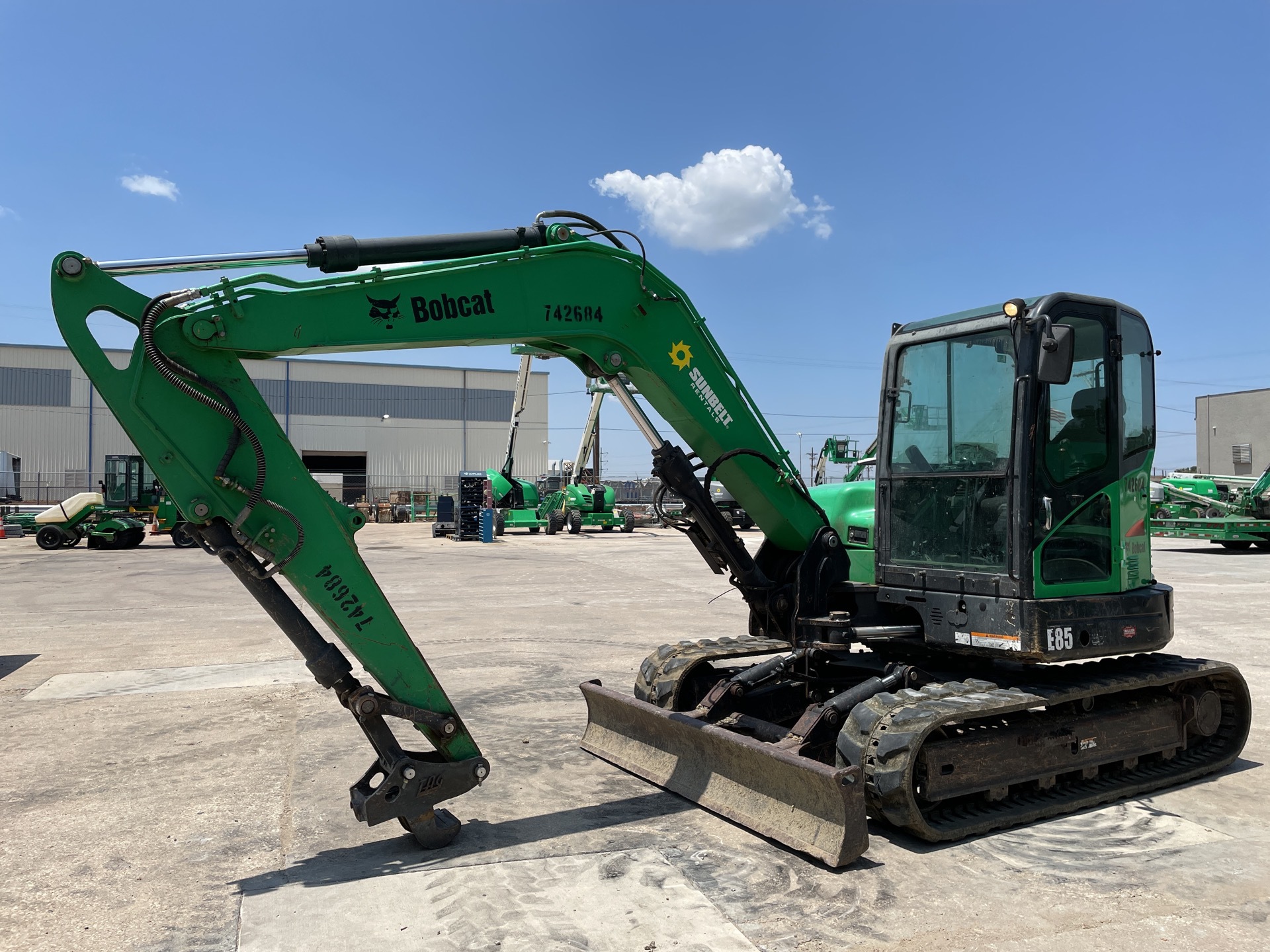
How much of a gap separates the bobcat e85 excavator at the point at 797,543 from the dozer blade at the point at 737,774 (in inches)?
0.8

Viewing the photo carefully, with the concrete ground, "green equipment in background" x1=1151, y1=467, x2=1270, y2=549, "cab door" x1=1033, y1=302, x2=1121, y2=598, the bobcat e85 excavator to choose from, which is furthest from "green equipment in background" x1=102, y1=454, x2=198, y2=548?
"green equipment in background" x1=1151, y1=467, x2=1270, y2=549

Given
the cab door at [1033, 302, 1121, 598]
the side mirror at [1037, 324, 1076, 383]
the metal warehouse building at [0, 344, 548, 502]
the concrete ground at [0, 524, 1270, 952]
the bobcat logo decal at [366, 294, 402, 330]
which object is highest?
the metal warehouse building at [0, 344, 548, 502]

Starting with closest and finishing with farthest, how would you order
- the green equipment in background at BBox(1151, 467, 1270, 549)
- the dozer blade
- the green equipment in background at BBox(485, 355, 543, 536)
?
1. the dozer blade
2. the green equipment in background at BBox(1151, 467, 1270, 549)
3. the green equipment in background at BBox(485, 355, 543, 536)

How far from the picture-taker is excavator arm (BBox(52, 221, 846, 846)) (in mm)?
4617

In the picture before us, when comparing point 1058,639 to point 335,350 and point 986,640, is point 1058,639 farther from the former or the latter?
point 335,350

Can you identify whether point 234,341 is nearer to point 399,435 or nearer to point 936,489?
point 936,489

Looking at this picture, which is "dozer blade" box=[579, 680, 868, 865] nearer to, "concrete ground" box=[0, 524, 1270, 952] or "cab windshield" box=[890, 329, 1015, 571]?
"concrete ground" box=[0, 524, 1270, 952]

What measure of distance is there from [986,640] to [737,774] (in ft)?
5.73

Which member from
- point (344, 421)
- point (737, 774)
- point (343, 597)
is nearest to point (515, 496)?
point (344, 421)

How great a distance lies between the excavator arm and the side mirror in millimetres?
2223

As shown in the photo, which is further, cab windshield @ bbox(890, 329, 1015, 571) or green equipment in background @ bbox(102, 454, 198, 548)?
green equipment in background @ bbox(102, 454, 198, 548)

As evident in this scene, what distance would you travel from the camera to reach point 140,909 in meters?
4.29

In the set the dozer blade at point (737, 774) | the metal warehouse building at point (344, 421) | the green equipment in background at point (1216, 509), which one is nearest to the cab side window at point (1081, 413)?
the dozer blade at point (737, 774)

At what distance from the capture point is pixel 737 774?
5.50 metres
